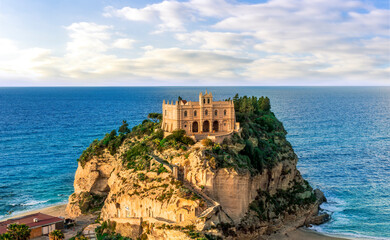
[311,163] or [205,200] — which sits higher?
[205,200]

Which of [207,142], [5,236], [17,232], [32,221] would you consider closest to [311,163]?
[207,142]

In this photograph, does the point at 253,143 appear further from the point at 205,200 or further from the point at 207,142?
the point at 205,200

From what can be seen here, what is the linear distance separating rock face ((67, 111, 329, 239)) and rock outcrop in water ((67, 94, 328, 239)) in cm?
16

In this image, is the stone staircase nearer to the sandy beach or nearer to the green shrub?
the green shrub

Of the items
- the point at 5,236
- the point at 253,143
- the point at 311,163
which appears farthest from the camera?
the point at 311,163

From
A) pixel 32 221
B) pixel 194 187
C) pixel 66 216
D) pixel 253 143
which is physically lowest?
pixel 66 216

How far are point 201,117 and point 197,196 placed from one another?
71.2 feet

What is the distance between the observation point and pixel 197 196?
5497 centimetres

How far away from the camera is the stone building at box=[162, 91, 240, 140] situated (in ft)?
233

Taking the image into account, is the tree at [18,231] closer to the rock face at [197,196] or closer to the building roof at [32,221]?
the building roof at [32,221]

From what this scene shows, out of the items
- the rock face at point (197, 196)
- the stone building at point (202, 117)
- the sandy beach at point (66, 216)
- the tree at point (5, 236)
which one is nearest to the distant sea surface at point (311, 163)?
the sandy beach at point (66, 216)

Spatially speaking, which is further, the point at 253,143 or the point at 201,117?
the point at 201,117

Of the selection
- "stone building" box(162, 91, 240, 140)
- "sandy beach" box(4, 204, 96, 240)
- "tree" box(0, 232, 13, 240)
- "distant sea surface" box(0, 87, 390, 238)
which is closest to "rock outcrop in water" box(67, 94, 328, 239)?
"sandy beach" box(4, 204, 96, 240)

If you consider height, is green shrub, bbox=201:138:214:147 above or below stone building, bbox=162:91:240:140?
below
